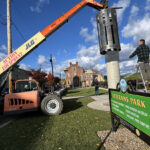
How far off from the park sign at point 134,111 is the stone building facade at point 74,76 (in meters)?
43.6

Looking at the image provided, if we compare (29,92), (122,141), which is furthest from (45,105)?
(122,141)

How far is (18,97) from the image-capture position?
16.0ft

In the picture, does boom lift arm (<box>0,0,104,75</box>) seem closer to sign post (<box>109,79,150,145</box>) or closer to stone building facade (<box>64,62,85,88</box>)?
sign post (<box>109,79,150,145</box>)

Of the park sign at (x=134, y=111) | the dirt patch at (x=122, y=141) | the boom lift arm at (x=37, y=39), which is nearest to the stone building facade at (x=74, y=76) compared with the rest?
the boom lift arm at (x=37, y=39)

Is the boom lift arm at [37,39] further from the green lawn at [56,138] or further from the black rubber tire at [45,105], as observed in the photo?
the green lawn at [56,138]

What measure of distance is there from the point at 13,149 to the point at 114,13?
671cm

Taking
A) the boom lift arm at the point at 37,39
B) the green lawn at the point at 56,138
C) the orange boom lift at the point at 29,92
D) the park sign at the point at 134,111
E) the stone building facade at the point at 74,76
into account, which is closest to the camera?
the park sign at the point at 134,111

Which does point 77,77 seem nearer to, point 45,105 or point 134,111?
point 45,105

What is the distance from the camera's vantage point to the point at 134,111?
2.28m

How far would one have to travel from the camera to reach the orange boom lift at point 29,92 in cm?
487

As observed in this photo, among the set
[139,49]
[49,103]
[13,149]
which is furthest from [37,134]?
[139,49]

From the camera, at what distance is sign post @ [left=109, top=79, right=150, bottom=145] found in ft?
6.26

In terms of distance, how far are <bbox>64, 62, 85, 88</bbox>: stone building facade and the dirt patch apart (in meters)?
43.4

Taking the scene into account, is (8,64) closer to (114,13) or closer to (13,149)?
(13,149)
